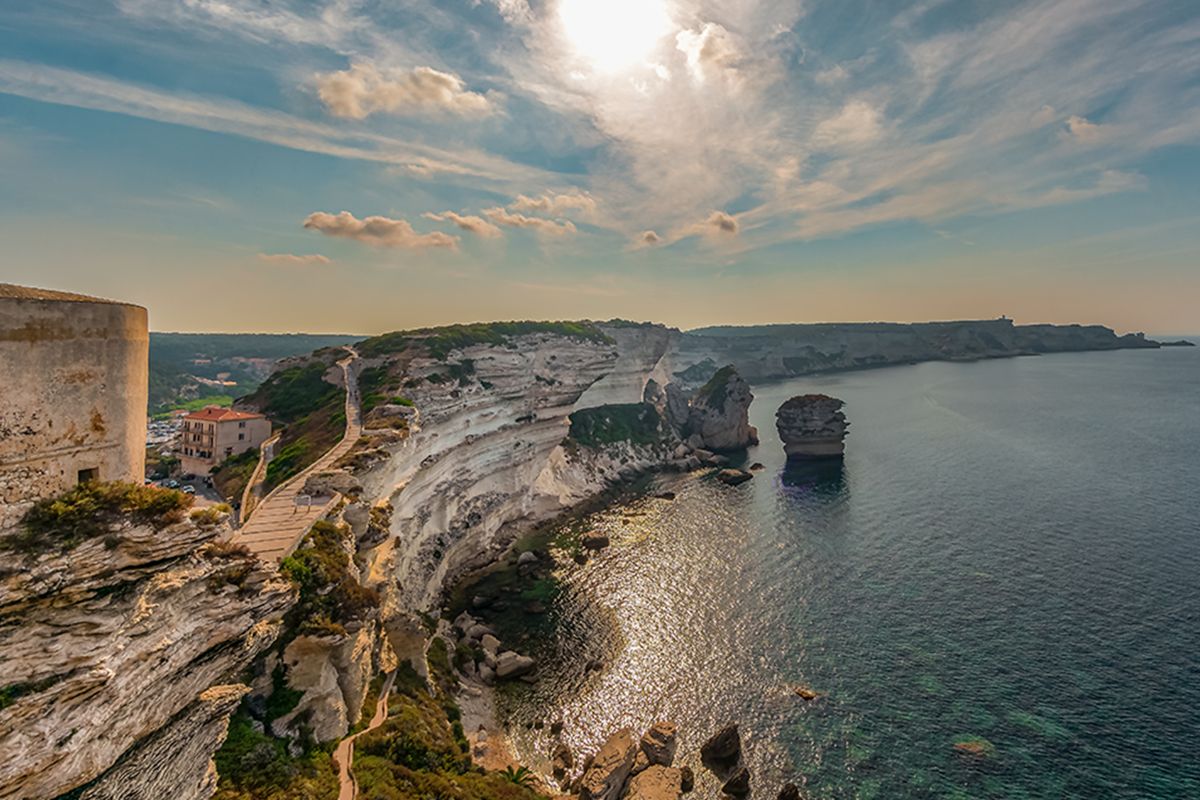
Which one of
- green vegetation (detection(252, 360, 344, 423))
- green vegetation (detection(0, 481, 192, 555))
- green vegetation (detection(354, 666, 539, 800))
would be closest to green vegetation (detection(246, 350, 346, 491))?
green vegetation (detection(252, 360, 344, 423))

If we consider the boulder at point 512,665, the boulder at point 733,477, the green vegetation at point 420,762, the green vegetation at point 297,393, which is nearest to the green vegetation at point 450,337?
the green vegetation at point 297,393

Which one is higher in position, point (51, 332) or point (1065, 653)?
point (51, 332)

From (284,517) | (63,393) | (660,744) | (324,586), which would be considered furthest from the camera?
(660,744)

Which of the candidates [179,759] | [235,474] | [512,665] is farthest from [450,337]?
[179,759]

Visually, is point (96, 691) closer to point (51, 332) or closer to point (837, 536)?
point (51, 332)

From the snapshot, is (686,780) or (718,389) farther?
(718,389)

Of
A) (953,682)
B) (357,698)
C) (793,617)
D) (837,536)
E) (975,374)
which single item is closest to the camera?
(357,698)

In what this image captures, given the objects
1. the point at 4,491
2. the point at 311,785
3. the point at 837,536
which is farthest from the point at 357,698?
the point at 837,536

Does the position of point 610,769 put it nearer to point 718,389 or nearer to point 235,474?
point 235,474
